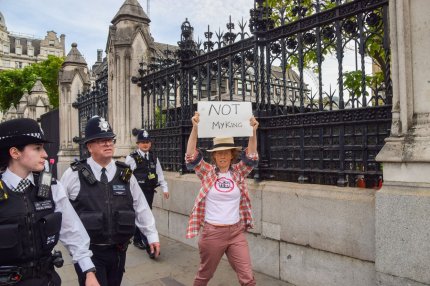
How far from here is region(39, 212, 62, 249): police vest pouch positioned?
2393 mm

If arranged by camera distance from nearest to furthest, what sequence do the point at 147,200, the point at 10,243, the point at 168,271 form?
1. the point at 10,243
2. the point at 168,271
3. the point at 147,200

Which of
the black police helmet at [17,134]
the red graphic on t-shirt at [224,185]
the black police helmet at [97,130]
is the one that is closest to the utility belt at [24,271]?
the black police helmet at [17,134]

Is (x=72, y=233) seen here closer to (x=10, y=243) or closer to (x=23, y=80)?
(x=10, y=243)

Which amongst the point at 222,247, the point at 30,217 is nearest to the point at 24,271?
the point at 30,217

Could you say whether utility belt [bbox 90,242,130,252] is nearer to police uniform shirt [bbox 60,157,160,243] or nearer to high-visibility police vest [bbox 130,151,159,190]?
police uniform shirt [bbox 60,157,160,243]

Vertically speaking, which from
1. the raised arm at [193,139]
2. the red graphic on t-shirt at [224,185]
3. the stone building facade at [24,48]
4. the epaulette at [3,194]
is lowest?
the red graphic on t-shirt at [224,185]

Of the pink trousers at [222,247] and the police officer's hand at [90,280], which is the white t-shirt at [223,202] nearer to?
the pink trousers at [222,247]

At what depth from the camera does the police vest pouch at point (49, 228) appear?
239cm

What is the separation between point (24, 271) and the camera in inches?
92.0

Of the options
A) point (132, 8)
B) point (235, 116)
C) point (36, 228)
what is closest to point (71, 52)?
point (132, 8)

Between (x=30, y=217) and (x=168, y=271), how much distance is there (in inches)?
130

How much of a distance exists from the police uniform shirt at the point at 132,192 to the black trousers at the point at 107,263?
29 cm

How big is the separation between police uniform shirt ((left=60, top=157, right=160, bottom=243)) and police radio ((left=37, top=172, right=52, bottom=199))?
676mm

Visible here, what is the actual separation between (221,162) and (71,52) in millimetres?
12004
